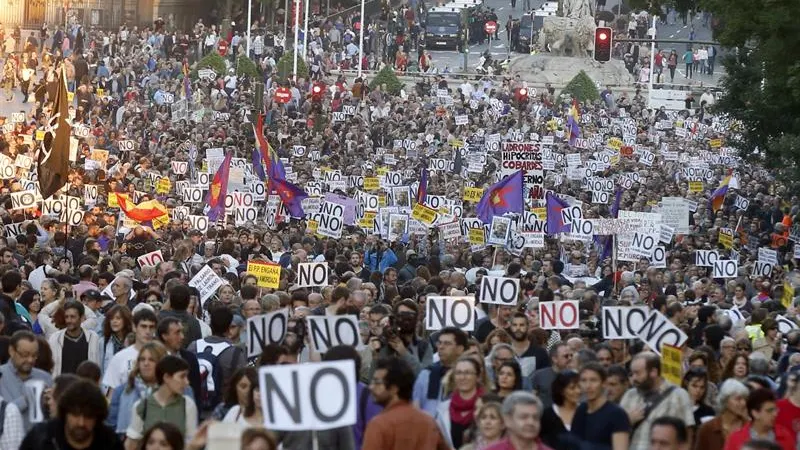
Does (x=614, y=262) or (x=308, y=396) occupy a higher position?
(x=308, y=396)

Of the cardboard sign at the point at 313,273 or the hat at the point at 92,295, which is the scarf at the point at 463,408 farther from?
the cardboard sign at the point at 313,273

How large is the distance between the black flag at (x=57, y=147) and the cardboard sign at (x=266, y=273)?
3244mm

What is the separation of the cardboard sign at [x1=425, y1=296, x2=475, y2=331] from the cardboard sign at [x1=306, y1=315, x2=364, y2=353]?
6.79 ft

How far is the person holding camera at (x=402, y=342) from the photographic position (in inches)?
545

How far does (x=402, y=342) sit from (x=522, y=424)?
3.89 meters

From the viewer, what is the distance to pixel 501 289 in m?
17.5

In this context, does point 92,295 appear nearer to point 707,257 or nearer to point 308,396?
point 308,396

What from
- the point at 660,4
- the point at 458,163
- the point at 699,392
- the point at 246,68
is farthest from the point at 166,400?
the point at 246,68

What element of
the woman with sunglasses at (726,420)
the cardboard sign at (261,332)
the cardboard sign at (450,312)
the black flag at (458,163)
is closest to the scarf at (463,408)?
the woman with sunglasses at (726,420)

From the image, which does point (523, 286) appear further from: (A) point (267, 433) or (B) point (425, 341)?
(A) point (267, 433)

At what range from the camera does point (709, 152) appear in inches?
1953

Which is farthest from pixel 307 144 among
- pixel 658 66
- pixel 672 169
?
pixel 658 66

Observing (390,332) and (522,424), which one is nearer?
(522,424)

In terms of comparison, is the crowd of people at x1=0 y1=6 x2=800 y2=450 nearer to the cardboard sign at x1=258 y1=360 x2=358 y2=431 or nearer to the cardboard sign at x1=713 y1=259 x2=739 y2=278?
the cardboard sign at x1=713 y1=259 x2=739 y2=278
